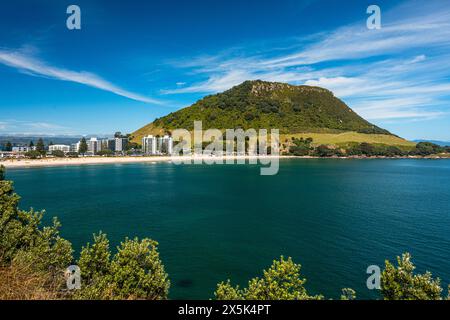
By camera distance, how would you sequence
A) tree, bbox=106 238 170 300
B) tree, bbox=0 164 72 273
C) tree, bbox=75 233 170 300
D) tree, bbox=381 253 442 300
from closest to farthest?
tree, bbox=381 253 442 300 → tree, bbox=75 233 170 300 → tree, bbox=106 238 170 300 → tree, bbox=0 164 72 273

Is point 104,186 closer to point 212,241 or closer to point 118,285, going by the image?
point 212,241

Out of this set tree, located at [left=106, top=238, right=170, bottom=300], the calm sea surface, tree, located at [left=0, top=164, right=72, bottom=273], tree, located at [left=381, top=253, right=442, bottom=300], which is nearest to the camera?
tree, located at [left=381, top=253, right=442, bottom=300]

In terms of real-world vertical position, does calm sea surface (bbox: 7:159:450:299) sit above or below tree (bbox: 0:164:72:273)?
below

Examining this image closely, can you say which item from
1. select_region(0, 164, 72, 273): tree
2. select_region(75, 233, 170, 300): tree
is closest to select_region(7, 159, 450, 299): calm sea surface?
select_region(75, 233, 170, 300): tree

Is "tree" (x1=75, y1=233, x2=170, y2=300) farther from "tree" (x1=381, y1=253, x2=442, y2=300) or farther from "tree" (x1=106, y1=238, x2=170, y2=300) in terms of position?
"tree" (x1=381, y1=253, x2=442, y2=300)

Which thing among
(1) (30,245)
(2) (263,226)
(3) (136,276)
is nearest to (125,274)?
(3) (136,276)

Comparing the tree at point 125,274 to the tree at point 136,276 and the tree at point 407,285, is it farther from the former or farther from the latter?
the tree at point 407,285
